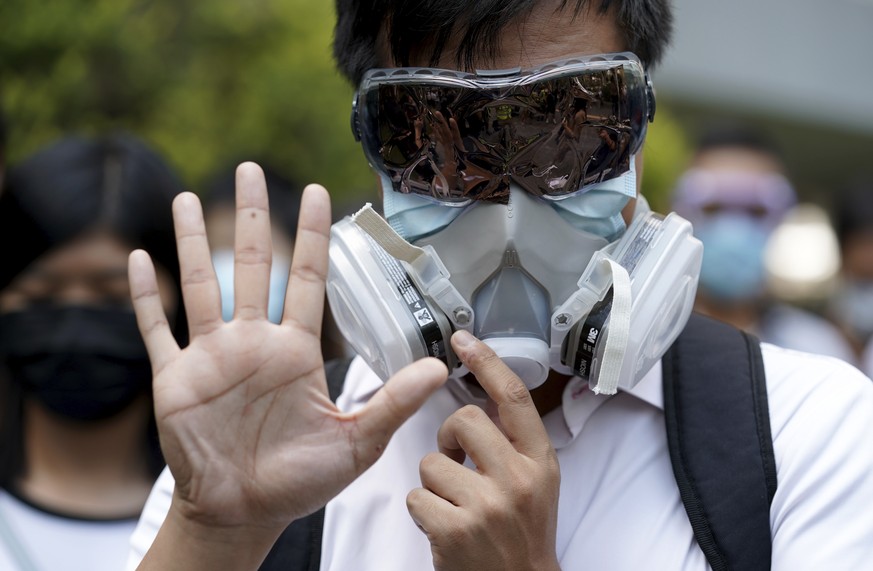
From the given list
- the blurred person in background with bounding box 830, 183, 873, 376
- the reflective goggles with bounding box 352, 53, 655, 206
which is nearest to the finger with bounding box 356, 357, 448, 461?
the reflective goggles with bounding box 352, 53, 655, 206

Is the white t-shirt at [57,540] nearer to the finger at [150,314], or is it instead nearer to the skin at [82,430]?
the skin at [82,430]

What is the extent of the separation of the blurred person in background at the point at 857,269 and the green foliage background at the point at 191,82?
1.59 m

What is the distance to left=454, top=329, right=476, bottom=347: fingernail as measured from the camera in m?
1.84

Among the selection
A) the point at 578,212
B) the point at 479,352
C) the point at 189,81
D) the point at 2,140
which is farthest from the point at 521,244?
the point at 189,81

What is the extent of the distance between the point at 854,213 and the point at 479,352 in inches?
192

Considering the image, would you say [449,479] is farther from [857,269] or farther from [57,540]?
[857,269]

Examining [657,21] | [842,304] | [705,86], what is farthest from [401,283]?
[705,86]

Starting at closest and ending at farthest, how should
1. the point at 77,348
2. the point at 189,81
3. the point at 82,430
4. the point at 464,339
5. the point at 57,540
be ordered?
the point at 464,339 → the point at 57,540 → the point at 77,348 → the point at 82,430 → the point at 189,81

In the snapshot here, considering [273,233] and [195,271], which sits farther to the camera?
[273,233]

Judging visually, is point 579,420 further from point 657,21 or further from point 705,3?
point 705,3

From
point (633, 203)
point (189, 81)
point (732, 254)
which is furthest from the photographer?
point (189, 81)

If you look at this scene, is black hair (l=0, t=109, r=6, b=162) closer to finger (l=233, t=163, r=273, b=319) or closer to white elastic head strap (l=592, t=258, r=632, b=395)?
finger (l=233, t=163, r=273, b=319)

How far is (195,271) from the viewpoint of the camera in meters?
1.71

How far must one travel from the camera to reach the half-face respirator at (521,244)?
193 cm
